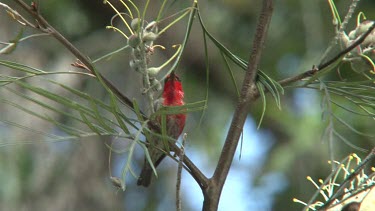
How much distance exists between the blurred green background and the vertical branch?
2084 mm

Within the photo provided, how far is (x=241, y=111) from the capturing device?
1.41 metres

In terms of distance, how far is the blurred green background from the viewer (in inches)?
146

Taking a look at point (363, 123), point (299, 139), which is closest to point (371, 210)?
point (363, 123)

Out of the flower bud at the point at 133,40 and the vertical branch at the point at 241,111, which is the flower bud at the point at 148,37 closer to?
the flower bud at the point at 133,40

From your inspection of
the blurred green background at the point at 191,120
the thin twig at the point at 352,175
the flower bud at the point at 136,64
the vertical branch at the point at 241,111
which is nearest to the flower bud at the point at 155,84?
the flower bud at the point at 136,64

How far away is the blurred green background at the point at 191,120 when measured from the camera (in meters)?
3.71

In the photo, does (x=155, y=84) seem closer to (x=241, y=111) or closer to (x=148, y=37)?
(x=148, y=37)

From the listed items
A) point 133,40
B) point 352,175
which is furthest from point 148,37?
point 352,175

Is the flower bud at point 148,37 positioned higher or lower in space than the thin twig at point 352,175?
higher

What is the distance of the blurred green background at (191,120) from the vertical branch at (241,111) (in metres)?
2.08

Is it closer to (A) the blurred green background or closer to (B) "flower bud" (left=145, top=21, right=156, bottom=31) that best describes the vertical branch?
(B) "flower bud" (left=145, top=21, right=156, bottom=31)

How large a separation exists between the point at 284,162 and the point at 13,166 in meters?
1.84

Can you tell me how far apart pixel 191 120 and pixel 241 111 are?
272 cm

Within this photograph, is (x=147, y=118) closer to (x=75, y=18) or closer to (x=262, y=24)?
(x=262, y=24)
